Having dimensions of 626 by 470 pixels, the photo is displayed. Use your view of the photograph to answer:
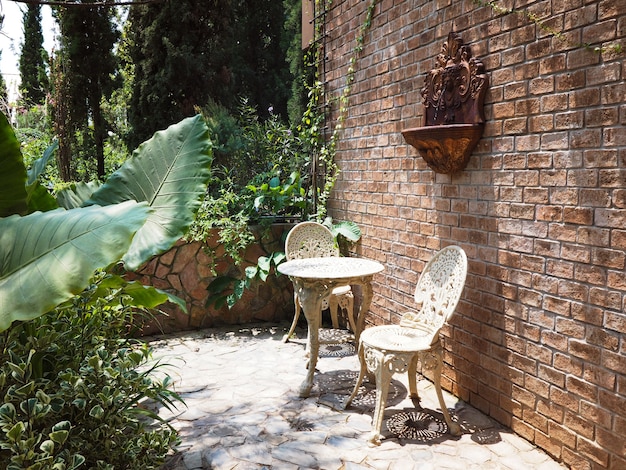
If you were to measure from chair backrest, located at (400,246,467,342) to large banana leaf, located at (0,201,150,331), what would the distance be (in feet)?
5.81

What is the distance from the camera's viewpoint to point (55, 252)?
5.49 feet

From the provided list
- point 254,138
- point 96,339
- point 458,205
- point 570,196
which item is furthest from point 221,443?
point 254,138

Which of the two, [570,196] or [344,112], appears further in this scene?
[344,112]

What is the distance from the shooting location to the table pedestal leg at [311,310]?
3.39 meters

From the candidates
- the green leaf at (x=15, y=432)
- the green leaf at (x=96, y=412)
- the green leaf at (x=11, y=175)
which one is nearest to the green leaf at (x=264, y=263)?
the green leaf at (x=11, y=175)

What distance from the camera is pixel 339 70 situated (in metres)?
4.77

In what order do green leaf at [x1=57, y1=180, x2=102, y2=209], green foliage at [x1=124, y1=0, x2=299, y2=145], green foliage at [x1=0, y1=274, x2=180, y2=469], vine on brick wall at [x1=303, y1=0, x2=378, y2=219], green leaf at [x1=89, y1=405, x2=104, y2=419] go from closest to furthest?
green foliage at [x1=0, y1=274, x2=180, y2=469] < green leaf at [x1=89, y1=405, x2=104, y2=419] < green leaf at [x1=57, y1=180, x2=102, y2=209] < vine on brick wall at [x1=303, y1=0, x2=378, y2=219] < green foliage at [x1=124, y1=0, x2=299, y2=145]

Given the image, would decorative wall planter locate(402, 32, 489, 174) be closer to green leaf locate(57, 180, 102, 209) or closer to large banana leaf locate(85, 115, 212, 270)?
large banana leaf locate(85, 115, 212, 270)

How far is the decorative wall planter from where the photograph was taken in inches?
116

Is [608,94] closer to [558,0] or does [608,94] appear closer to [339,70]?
[558,0]

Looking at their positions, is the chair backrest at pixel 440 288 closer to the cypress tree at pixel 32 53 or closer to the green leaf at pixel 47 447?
the green leaf at pixel 47 447

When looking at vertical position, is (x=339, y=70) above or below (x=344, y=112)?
above

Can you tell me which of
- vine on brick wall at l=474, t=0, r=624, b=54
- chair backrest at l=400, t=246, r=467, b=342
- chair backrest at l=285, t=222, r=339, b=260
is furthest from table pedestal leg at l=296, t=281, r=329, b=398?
vine on brick wall at l=474, t=0, r=624, b=54

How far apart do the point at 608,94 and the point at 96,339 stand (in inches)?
100.0
